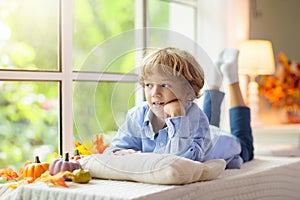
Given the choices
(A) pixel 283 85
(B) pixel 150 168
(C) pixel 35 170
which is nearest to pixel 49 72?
(C) pixel 35 170

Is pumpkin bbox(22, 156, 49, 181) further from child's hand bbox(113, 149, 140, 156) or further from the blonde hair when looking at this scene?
the blonde hair

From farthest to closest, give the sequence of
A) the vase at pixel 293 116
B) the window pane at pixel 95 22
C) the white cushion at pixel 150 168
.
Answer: the vase at pixel 293 116 → the window pane at pixel 95 22 → the white cushion at pixel 150 168

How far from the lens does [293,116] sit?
4.38 metres

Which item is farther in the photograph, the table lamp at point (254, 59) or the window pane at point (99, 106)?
the table lamp at point (254, 59)

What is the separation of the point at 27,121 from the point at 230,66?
980 millimetres

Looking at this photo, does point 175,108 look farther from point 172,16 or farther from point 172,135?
point 172,16

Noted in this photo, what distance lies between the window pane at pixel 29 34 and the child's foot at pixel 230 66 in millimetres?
817

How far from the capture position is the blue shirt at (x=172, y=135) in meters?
1.97

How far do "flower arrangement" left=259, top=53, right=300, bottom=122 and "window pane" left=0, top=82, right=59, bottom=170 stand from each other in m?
2.06

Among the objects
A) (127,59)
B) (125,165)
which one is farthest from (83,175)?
(127,59)

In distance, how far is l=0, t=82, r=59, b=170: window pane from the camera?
2.45m

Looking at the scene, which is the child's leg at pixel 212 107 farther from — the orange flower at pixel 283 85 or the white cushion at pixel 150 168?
the orange flower at pixel 283 85

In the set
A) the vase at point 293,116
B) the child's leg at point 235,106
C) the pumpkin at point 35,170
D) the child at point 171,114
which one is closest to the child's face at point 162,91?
the child at point 171,114

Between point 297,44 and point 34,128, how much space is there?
2.66m
